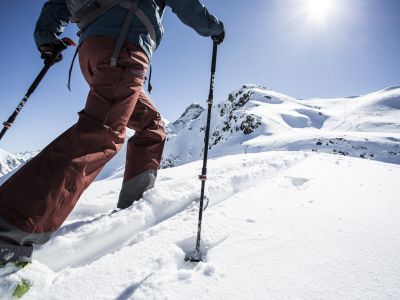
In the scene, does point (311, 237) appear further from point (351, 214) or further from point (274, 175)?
point (274, 175)

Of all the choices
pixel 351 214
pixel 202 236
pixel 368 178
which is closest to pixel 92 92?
pixel 202 236

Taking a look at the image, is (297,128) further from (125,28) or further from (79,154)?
(79,154)

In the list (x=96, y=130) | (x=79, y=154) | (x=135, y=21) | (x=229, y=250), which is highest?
(x=135, y=21)

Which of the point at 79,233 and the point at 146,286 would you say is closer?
the point at 146,286

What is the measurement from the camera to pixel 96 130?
179 centimetres

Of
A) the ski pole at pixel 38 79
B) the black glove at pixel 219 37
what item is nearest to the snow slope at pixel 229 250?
the ski pole at pixel 38 79

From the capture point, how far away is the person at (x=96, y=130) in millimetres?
1511

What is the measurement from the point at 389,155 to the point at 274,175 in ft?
130

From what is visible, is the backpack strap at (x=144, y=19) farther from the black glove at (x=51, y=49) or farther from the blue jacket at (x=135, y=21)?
the black glove at (x=51, y=49)

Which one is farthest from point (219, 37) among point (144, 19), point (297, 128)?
point (297, 128)

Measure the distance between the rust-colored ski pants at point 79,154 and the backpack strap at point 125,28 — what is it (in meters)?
0.05

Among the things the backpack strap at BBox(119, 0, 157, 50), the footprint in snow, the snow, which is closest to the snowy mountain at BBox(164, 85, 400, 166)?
the footprint in snow

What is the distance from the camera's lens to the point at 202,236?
192 cm

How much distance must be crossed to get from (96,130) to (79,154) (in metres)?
A: 0.19
